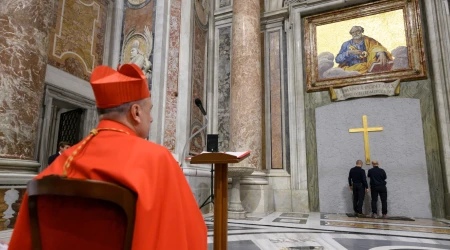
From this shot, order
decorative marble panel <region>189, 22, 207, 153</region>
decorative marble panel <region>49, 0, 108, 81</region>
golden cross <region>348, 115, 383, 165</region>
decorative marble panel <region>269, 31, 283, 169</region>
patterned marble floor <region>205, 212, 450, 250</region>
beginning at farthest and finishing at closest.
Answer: decorative marble panel <region>269, 31, 283, 169</region>, golden cross <region>348, 115, 383, 165</region>, decorative marble panel <region>189, 22, 207, 153</region>, decorative marble panel <region>49, 0, 108, 81</region>, patterned marble floor <region>205, 212, 450, 250</region>

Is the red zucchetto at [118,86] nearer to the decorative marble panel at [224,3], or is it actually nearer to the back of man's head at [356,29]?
the back of man's head at [356,29]

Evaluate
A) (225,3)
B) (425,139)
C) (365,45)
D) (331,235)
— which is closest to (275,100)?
(365,45)

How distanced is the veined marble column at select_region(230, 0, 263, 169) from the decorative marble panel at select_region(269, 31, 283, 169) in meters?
1.04

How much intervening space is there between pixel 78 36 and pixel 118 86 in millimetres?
6344

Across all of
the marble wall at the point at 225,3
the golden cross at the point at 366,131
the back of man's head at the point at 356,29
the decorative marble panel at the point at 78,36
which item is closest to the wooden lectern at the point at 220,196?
the decorative marble panel at the point at 78,36

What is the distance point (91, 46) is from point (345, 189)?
675 centimetres

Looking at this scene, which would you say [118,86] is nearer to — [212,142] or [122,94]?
[122,94]

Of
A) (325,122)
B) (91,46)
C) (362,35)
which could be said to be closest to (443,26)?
(362,35)

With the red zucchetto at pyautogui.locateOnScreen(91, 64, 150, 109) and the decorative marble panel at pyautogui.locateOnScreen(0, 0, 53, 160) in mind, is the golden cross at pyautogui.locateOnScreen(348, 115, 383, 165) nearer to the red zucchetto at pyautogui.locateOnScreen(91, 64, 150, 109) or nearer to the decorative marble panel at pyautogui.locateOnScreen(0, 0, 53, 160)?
the decorative marble panel at pyautogui.locateOnScreen(0, 0, 53, 160)

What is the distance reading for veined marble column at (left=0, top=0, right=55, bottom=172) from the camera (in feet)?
11.9

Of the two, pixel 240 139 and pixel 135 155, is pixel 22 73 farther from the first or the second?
pixel 240 139

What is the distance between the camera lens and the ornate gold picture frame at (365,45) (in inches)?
294

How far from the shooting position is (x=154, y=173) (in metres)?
0.92

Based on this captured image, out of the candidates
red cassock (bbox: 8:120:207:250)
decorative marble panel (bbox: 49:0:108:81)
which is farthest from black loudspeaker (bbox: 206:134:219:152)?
decorative marble panel (bbox: 49:0:108:81)
